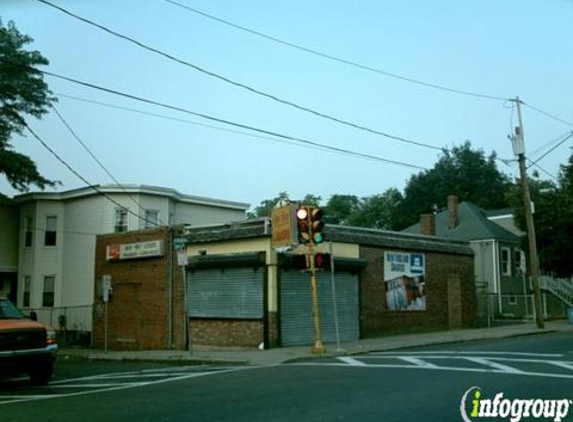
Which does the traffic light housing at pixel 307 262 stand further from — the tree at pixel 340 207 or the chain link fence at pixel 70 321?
the tree at pixel 340 207

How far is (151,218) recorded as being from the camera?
117 ft

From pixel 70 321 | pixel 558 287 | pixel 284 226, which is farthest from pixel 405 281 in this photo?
pixel 558 287

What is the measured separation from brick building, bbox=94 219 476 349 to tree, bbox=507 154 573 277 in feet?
22.6

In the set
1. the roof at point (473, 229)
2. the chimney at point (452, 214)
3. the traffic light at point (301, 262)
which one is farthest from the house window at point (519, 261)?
the traffic light at point (301, 262)

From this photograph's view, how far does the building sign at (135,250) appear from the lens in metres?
26.2

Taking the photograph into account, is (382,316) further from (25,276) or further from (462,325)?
(25,276)

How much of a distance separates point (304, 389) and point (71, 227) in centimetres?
2817

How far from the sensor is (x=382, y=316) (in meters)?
26.2

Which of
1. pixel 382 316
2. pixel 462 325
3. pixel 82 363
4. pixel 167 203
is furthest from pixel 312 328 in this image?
pixel 167 203

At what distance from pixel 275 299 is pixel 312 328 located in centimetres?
216

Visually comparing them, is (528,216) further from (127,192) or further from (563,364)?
(127,192)

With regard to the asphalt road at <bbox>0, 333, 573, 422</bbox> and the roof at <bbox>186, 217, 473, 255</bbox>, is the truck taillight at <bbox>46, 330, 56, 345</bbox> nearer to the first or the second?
the asphalt road at <bbox>0, 333, 573, 422</bbox>

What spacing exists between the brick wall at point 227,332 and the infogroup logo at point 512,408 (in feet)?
41.5

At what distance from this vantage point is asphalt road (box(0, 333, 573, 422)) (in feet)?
32.0
